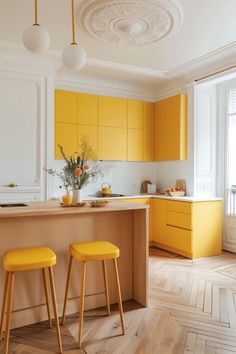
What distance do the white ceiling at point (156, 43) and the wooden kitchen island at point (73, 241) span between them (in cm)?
193

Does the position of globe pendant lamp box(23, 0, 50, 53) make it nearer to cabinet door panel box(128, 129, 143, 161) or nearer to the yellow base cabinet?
the yellow base cabinet

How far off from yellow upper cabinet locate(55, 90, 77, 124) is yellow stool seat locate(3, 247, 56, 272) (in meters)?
2.82

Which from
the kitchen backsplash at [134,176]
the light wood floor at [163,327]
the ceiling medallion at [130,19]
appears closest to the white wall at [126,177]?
the kitchen backsplash at [134,176]

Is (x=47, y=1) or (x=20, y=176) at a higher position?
Answer: (x=47, y=1)

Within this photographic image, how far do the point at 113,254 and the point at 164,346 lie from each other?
733mm

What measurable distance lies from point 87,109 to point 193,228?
242 centimetres

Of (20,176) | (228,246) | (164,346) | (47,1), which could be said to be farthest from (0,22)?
(228,246)

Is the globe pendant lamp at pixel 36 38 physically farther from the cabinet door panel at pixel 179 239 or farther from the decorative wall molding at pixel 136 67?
the cabinet door panel at pixel 179 239

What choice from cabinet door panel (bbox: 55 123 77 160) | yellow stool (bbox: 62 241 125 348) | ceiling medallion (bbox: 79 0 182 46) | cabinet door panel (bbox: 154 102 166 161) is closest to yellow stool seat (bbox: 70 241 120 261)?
yellow stool (bbox: 62 241 125 348)

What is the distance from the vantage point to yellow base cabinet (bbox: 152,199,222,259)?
4445mm

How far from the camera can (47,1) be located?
2.92 m

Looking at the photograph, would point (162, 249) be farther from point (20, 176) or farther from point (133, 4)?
point (133, 4)

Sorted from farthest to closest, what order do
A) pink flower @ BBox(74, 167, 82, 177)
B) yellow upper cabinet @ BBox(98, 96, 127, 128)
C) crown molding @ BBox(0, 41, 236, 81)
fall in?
yellow upper cabinet @ BBox(98, 96, 127, 128)
crown molding @ BBox(0, 41, 236, 81)
pink flower @ BBox(74, 167, 82, 177)

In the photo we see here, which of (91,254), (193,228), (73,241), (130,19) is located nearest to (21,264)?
(91,254)
